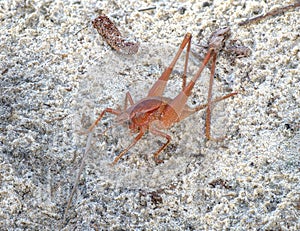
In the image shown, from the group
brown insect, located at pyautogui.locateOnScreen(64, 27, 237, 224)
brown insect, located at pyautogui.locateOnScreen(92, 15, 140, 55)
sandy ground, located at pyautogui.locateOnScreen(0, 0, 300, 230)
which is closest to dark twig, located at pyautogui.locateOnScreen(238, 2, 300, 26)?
sandy ground, located at pyautogui.locateOnScreen(0, 0, 300, 230)

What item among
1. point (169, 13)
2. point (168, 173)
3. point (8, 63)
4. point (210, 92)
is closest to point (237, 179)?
point (168, 173)

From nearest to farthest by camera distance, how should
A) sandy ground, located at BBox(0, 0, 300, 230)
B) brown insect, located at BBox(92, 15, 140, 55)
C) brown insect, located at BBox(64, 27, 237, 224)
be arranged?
sandy ground, located at BBox(0, 0, 300, 230), brown insect, located at BBox(64, 27, 237, 224), brown insect, located at BBox(92, 15, 140, 55)

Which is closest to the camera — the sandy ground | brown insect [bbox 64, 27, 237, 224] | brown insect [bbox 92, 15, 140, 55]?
the sandy ground

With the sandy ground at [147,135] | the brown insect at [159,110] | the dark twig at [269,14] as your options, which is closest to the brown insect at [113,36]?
the sandy ground at [147,135]

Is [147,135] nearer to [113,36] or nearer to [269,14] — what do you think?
[113,36]

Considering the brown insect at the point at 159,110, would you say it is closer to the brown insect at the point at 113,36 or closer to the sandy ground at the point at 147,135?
the sandy ground at the point at 147,135

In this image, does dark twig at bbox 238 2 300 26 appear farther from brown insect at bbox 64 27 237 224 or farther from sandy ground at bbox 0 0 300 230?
brown insect at bbox 64 27 237 224

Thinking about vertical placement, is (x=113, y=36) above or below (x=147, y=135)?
Answer: above

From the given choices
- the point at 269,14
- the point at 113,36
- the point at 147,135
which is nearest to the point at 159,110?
the point at 147,135
